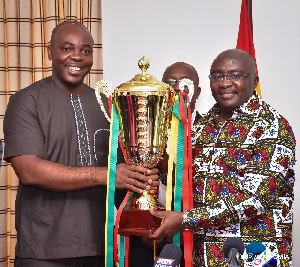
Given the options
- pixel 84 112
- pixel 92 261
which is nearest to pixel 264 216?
pixel 92 261

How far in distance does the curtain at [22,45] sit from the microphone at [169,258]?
2.27 m

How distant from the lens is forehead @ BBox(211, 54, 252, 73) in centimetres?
184

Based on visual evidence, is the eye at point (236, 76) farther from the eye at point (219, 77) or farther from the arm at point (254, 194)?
the arm at point (254, 194)

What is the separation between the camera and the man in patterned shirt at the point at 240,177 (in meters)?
1.72

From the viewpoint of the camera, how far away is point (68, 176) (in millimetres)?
1826

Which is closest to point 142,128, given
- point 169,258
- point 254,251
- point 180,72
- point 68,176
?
point 68,176

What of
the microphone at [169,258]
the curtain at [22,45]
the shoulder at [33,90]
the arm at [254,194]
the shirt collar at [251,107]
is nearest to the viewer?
the microphone at [169,258]

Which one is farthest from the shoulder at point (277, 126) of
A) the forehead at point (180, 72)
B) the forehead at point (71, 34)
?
the forehead at point (180, 72)

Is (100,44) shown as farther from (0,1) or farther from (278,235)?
(278,235)

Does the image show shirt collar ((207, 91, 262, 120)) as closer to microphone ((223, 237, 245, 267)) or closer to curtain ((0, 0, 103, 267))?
microphone ((223, 237, 245, 267))

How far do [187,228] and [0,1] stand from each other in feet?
7.64

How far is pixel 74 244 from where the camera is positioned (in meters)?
1.88

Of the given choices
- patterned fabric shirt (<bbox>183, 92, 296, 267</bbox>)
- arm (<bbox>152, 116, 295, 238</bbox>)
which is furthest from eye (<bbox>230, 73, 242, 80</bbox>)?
arm (<bbox>152, 116, 295, 238</bbox>)

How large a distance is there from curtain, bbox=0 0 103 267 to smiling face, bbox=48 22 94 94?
52.7 inches
